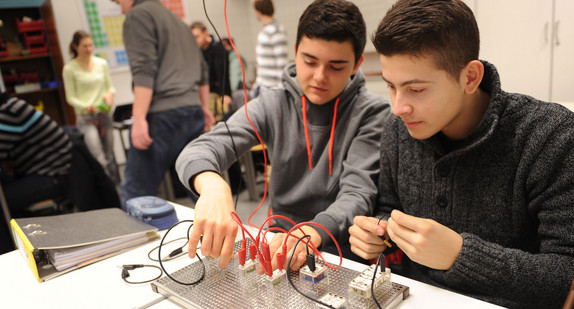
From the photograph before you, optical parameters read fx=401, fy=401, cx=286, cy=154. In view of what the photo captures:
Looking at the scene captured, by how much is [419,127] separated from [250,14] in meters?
4.96

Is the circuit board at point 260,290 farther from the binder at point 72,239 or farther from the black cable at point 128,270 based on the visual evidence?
the binder at point 72,239

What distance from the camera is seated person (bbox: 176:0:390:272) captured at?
1167mm

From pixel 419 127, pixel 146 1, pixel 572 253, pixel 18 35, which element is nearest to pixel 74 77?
pixel 18 35

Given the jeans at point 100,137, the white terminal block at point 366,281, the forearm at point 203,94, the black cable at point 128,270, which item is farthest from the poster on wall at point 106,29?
the white terminal block at point 366,281

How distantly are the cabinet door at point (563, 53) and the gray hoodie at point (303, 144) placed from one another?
2.25 ft

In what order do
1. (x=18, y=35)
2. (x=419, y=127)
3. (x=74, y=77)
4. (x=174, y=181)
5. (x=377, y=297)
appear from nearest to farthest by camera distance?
(x=377, y=297) → (x=419, y=127) → (x=174, y=181) → (x=74, y=77) → (x=18, y=35)

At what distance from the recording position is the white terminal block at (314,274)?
30.6 inches

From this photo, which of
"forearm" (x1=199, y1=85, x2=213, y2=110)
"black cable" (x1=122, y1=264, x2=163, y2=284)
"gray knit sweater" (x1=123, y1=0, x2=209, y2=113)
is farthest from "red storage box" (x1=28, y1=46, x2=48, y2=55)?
"black cable" (x1=122, y1=264, x2=163, y2=284)

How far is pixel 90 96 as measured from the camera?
407 cm

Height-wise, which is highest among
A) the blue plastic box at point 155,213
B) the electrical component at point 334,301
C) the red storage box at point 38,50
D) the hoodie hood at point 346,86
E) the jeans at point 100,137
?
the red storage box at point 38,50

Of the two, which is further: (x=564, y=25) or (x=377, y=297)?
(x=564, y=25)

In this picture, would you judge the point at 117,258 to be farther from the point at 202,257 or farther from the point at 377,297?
the point at 377,297

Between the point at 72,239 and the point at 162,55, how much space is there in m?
1.34

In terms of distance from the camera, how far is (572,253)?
80 cm
